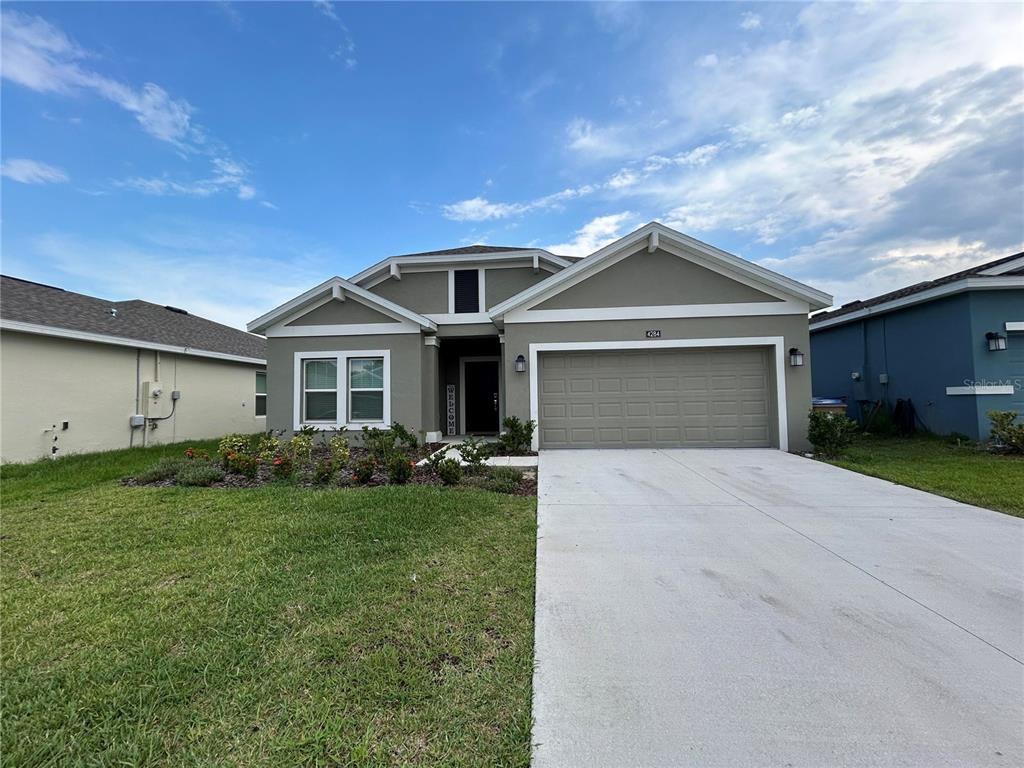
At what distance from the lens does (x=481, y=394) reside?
13.5 m

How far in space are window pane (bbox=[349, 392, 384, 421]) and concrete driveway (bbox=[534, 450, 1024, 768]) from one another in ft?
22.3

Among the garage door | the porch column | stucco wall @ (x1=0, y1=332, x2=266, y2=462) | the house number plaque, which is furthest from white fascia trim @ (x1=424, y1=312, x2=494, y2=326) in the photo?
stucco wall @ (x1=0, y1=332, x2=266, y2=462)

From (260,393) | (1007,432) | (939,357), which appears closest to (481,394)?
(260,393)

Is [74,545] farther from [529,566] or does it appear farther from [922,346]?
[922,346]

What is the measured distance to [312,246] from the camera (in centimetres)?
1504

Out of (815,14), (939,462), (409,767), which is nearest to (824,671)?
(409,767)

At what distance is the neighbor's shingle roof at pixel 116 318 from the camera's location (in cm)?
998

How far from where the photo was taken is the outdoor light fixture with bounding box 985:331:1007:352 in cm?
987

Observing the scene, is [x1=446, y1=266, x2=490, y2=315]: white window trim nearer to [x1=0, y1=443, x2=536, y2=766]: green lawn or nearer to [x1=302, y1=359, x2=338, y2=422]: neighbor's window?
[x1=302, y1=359, x2=338, y2=422]: neighbor's window

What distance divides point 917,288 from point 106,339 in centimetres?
2106

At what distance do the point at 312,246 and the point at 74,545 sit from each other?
12.9 m

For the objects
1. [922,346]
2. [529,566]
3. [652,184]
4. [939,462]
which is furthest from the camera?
[652,184]

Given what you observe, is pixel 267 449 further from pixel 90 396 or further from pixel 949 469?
pixel 949 469

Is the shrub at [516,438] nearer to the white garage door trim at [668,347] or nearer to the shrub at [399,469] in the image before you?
the white garage door trim at [668,347]
